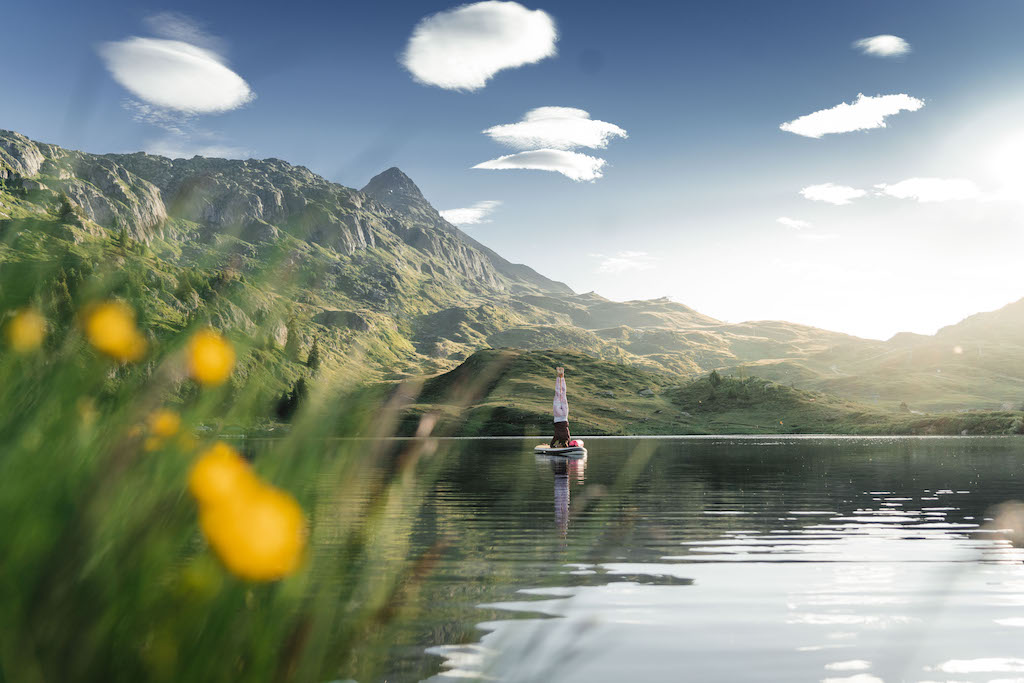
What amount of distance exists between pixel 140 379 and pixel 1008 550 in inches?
947

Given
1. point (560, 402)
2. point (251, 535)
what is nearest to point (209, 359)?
point (251, 535)

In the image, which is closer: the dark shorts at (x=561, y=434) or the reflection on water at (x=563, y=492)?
the reflection on water at (x=563, y=492)

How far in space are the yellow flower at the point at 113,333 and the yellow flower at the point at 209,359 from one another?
40cm

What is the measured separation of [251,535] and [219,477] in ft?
1.51

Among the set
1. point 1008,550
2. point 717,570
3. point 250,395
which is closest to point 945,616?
point 717,570

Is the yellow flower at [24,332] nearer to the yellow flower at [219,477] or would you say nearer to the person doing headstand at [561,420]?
the yellow flower at [219,477]

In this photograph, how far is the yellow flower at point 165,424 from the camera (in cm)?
498

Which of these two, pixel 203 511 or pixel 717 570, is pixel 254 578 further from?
pixel 717 570

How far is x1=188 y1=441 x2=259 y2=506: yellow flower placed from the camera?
169 inches

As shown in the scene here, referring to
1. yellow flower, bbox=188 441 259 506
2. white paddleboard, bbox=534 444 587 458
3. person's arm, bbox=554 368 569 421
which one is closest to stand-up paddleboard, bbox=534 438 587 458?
white paddleboard, bbox=534 444 587 458

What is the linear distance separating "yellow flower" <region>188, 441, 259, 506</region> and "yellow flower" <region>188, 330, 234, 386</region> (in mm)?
469

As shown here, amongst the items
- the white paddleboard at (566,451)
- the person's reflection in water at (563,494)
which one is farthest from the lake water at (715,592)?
the white paddleboard at (566,451)

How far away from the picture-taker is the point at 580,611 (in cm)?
1378

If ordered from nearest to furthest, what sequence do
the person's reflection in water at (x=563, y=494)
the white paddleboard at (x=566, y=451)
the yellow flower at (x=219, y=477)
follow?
1. the yellow flower at (x=219, y=477)
2. the person's reflection in water at (x=563, y=494)
3. the white paddleboard at (x=566, y=451)
